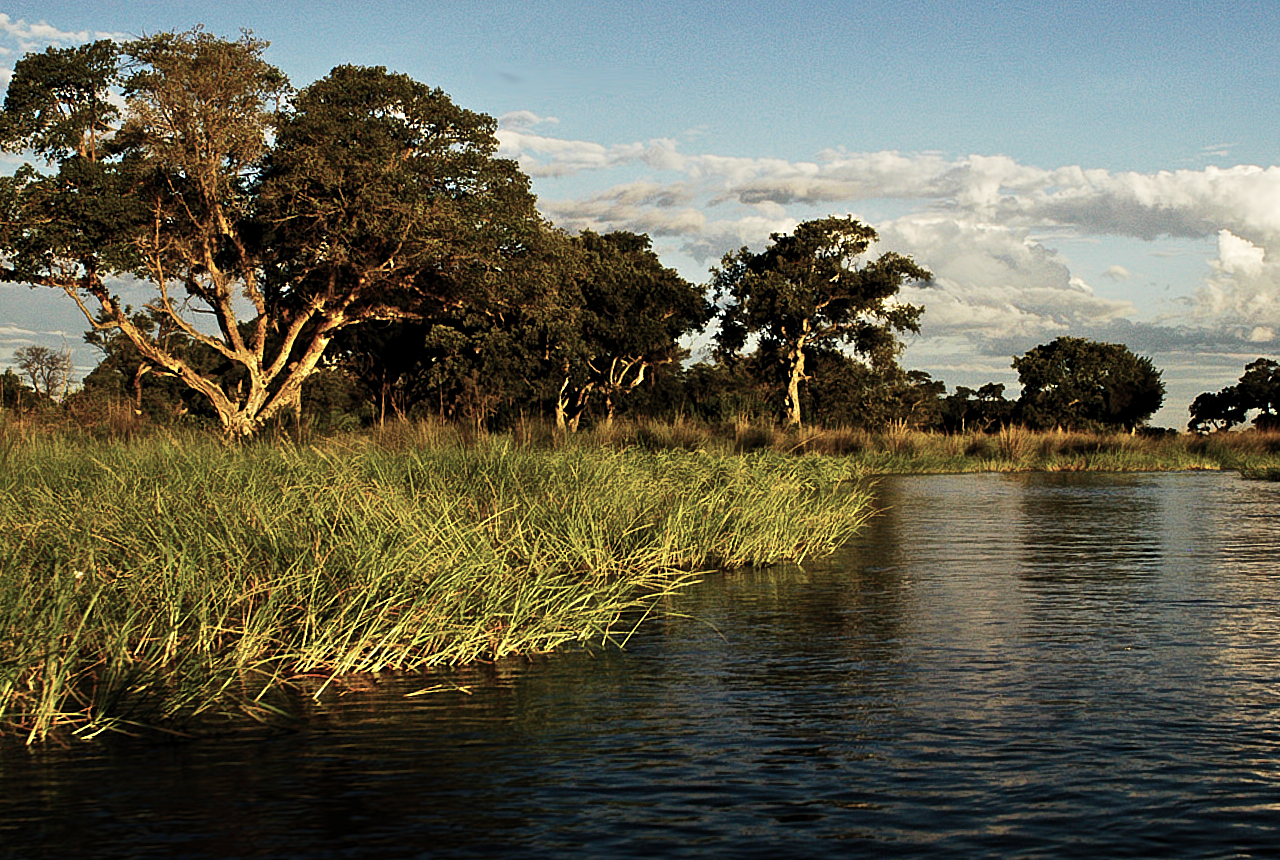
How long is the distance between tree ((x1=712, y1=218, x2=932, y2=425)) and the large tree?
15564mm

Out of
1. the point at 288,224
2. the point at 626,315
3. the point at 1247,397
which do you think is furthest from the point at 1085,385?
A: the point at 288,224

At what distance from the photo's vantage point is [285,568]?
5.91 meters

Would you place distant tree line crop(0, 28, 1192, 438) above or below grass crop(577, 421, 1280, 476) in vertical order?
above

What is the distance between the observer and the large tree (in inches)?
1174

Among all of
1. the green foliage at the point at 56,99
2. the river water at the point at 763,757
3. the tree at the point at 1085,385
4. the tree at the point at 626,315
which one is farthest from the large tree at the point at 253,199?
the tree at the point at 1085,385

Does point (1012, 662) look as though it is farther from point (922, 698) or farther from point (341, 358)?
→ point (341, 358)

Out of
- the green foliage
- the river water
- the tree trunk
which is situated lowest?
the river water

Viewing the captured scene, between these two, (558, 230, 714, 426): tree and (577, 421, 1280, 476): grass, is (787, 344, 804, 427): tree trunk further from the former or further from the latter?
(577, 421, 1280, 476): grass

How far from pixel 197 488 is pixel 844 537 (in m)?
6.50

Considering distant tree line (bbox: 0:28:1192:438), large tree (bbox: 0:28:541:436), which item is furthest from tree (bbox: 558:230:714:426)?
large tree (bbox: 0:28:541:436)

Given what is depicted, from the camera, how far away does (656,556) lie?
28.4 feet

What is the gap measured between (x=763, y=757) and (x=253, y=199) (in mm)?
31012

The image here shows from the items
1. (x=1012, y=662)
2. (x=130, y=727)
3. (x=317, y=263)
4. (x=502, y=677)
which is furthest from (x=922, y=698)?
(x=317, y=263)

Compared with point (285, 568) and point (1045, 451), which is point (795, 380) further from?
point (285, 568)
